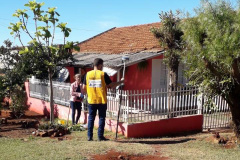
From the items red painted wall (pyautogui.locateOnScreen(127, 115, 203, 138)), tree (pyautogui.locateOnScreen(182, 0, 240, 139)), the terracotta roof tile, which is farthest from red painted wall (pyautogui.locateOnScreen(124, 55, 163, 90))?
tree (pyautogui.locateOnScreen(182, 0, 240, 139))

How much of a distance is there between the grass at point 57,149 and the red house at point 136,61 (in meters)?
4.94

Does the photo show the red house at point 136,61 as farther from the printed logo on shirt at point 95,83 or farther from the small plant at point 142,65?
the printed logo on shirt at point 95,83

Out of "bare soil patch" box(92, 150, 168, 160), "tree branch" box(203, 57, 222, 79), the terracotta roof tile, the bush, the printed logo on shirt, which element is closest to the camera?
"bare soil patch" box(92, 150, 168, 160)

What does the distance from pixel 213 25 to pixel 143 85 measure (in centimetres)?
678

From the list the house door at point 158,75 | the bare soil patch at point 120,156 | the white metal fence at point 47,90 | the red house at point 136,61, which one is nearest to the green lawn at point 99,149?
the bare soil patch at point 120,156

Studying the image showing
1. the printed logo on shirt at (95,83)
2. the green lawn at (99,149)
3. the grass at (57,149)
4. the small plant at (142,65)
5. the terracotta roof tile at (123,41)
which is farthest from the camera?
the terracotta roof tile at (123,41)

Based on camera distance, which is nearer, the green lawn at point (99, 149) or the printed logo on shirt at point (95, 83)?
the green lawn at point (99, 149)

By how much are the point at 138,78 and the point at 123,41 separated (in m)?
3.52

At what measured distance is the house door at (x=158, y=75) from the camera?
1248 cm

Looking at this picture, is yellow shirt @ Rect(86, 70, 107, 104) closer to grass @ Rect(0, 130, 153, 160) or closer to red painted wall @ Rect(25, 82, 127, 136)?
grass @ Rect(0, 130, 153, 160)

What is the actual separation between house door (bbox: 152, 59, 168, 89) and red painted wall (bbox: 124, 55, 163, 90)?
14 centimetres

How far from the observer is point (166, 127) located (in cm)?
867

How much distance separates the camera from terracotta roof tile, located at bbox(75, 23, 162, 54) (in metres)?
13.5

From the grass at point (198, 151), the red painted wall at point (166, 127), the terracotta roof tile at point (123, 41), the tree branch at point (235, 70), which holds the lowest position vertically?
the grass at point (198, 151)
